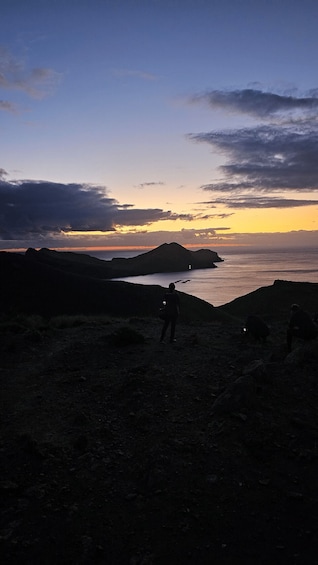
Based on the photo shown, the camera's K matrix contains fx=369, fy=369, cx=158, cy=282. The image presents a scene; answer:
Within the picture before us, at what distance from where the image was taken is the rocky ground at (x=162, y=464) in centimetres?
478

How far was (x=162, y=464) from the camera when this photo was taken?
643cm

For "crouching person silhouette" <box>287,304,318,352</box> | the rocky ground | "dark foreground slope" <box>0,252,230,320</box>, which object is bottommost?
"dark foreground slope" <box>0,252,230,320</box>

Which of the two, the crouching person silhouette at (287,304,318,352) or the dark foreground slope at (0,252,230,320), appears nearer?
the crouching person silhouette at (287,304,318,352)

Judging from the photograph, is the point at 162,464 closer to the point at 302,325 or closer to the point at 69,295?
the point at 302,325

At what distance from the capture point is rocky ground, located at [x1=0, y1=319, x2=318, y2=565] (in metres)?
4.78

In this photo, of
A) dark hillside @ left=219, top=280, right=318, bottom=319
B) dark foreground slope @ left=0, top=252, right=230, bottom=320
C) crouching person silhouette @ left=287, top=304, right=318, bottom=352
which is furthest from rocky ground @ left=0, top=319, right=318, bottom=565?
dark foreground slope @ left=0, top=252, right=230, bottom=320

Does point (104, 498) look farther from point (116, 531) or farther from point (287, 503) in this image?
point (287, 503)

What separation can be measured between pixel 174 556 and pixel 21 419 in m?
5.03

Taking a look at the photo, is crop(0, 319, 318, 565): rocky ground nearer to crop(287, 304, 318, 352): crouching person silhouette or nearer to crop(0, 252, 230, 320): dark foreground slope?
crop(287, 304, 318, 352): crouching person silhouette

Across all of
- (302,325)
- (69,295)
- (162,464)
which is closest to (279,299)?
(69,295)

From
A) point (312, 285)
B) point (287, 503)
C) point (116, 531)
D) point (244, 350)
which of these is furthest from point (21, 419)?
point (312, 285)

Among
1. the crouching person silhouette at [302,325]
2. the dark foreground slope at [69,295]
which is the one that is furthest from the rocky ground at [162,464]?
the dark foreground slope at [69,295]

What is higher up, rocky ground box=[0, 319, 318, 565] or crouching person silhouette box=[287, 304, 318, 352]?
crouching person silhouette box=[287, 304, 318, 352]

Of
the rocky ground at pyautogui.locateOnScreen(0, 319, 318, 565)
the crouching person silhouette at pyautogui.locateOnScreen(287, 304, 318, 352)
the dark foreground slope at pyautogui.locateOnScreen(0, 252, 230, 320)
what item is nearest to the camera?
the rocky ground at pyautogui.locateOnScreen(0, 319, 318, 565)
